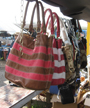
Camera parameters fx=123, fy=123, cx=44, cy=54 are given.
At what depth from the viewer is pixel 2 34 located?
40.2 ft

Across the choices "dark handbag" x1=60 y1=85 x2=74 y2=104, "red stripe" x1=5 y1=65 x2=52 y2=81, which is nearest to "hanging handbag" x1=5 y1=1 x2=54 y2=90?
"red stripe" x1=5 y1=65 x2=52 y2=81

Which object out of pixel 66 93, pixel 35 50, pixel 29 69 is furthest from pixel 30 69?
pixel 66 93

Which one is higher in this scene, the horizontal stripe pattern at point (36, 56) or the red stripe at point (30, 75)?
the horizontal stripe pattern at point (36, 56)

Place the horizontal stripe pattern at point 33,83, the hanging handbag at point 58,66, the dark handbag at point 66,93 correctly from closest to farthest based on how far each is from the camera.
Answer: the horizontal stripe pattern at point 33,83 < the hanging handbag at point 58,66 < the dark handbag at point 66,93

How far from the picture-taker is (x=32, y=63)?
91 cm

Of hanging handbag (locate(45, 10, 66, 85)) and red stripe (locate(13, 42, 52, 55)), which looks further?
hanging handbag (locate(45, 10, 66, 85))

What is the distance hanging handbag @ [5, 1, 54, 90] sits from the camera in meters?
0.86

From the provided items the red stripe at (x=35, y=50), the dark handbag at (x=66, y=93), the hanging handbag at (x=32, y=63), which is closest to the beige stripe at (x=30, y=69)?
the hanging handbag at (x=32, y=63)

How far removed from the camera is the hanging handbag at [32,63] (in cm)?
86

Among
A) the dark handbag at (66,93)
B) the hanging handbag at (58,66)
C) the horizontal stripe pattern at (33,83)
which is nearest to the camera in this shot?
the horizontal stripe pattern at (33,83)

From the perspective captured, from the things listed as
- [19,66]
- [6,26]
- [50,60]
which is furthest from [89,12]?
[6,26]

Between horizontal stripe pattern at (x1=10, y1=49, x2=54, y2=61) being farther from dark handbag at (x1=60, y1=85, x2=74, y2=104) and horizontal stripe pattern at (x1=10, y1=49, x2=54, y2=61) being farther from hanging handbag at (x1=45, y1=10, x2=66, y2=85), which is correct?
dark handbag at (x1=60, y1=85, x2=74, y2=104)

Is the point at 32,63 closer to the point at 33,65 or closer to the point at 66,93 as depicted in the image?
the point at 33,65

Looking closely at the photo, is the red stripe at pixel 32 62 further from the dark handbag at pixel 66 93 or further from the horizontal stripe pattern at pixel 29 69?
the dark handbag at pixel 66 93
